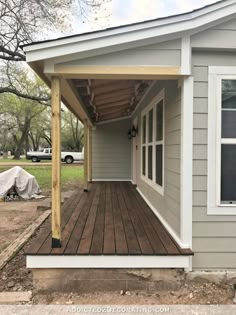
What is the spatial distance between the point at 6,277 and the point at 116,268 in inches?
51.1

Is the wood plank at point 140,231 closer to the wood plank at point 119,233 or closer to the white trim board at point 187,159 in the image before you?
the wood plank at point 119,233

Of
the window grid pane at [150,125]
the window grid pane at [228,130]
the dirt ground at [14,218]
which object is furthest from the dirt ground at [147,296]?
the window grid pane at [150,125]

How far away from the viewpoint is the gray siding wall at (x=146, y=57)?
310cm

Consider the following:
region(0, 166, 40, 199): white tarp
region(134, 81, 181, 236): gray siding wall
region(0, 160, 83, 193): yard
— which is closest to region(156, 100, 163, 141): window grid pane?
region(134, 81, 181, 236): gray siding wall

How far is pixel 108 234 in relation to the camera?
3660 millimetres

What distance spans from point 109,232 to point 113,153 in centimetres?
666

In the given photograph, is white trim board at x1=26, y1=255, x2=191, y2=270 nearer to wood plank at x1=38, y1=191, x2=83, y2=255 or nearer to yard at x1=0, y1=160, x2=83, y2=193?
wood plank at x1=38, y1=191, x2=83, y2=255

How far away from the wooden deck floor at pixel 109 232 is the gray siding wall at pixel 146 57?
6.34 ft

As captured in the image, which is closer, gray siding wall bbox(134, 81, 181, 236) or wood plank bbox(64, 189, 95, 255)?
wood plank bbox(64, 189, 95, 255)

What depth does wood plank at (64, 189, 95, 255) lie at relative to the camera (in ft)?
10.3

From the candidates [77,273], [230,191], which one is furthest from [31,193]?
[230,191]

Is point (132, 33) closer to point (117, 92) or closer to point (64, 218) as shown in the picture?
point (117, 92)

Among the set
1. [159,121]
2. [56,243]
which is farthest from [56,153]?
[159,121]

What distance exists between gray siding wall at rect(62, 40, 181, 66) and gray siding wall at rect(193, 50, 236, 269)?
0.85 feet
